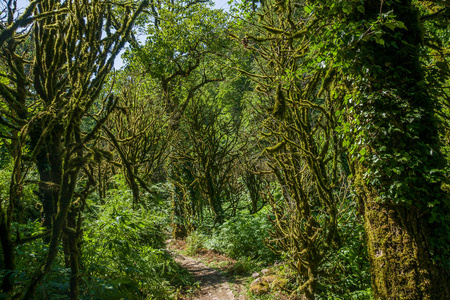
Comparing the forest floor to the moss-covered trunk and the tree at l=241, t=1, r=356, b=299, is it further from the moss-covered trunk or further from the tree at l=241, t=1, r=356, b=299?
the moss-covered trunk

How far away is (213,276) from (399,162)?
5569mm

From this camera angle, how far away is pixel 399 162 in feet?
9.64

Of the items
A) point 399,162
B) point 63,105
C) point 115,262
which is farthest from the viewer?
point 115,262

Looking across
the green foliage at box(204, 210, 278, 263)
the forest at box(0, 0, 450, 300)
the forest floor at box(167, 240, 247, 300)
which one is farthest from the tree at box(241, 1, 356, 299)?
the green foliage at box(204, 210, 278, 263)

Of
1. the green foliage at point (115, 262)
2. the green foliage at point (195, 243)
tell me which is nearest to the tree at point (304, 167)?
the green foliage at point (115, 262)

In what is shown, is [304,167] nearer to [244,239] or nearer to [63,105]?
[63,105]

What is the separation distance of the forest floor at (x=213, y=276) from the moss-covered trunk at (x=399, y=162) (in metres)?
3.62

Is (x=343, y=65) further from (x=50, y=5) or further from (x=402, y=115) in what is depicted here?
(x=50, y=5)

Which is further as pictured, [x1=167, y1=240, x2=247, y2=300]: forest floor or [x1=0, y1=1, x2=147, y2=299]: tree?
[x1=167, y1=240, x2=247, y2=300]: forest floor

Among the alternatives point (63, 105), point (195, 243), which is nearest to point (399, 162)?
point (63, 105)

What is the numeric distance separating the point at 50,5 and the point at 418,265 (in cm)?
457

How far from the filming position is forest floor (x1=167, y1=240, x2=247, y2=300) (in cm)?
606

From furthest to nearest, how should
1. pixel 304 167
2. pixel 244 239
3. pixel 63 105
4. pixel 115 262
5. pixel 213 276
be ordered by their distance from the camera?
pixel 244 239
pixel 213 276
pixel 304 167
pixel 115 262
pixel 63 105

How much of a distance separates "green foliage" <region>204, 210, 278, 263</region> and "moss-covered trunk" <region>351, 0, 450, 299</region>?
424 cm
